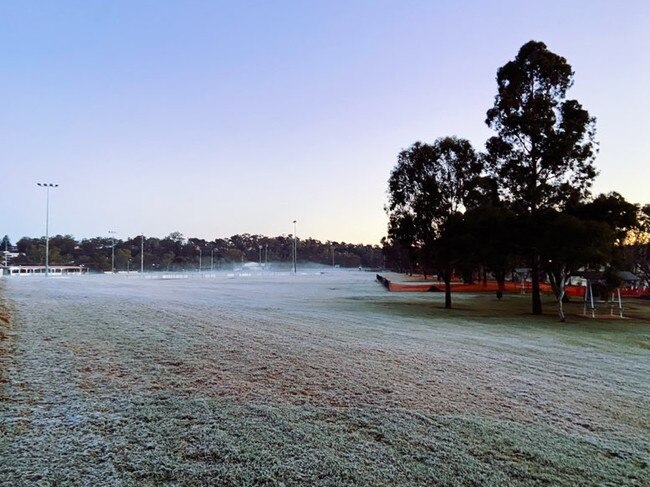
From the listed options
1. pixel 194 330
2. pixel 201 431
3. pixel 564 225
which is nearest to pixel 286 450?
pixel 201 431

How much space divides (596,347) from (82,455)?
31.5 feet

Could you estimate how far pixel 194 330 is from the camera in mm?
10227

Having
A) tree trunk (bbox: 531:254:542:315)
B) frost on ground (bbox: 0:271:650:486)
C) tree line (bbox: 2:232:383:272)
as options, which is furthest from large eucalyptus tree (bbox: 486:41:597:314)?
tree line (bbox: 2:232:383:272)

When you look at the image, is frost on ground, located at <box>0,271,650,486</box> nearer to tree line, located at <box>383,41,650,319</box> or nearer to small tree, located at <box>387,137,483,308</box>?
tree line, located at <box>383,41,650,319</box>

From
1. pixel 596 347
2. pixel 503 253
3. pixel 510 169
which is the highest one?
pixel 510 169

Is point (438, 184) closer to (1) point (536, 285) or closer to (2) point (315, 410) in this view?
(1) point (536, 285)

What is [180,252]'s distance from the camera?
424 feet

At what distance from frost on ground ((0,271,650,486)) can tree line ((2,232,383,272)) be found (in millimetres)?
70731

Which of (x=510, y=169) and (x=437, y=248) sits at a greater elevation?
(x=510, y=169)

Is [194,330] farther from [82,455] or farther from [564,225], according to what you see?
[564,225]

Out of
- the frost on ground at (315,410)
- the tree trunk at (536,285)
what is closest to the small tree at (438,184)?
the tree trunk at (536,285)

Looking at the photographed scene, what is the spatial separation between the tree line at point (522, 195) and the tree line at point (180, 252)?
62.5 meters

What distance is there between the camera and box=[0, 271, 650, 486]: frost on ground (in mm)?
3355

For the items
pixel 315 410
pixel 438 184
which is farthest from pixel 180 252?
pixel 315 410
